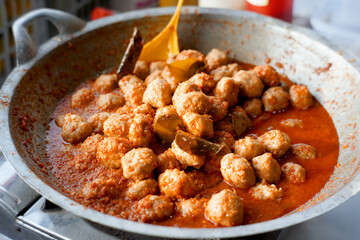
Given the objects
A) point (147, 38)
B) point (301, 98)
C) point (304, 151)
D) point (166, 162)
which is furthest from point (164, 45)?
point (304, 151)

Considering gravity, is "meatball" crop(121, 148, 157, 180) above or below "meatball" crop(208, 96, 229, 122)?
below

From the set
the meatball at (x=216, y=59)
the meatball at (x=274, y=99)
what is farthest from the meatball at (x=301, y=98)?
the meatball at (x=216, y=59)

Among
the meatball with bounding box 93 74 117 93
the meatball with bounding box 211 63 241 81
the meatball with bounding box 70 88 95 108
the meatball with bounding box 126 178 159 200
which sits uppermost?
the meatball with bounding box 211 63 241 81

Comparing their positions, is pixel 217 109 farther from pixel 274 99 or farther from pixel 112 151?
pixel 112 151

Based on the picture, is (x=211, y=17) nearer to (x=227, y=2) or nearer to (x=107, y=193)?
(x=227, y=2)

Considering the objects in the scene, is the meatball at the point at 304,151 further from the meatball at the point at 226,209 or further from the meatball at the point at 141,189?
the meatball at the point at 141,189

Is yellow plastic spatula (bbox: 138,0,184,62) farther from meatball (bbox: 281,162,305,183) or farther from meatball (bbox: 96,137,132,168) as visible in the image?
meatball (bbox: 281,162,305,183)

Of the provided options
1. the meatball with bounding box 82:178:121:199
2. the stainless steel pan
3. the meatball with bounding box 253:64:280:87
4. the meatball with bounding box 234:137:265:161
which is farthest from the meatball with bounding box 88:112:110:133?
the meatball with bounding box 253:64:280:87

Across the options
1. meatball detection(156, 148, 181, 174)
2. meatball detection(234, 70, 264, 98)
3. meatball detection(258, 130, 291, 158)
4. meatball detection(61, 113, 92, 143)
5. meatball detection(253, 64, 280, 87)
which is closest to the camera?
meatball detection(156, 148, 181, 174)
